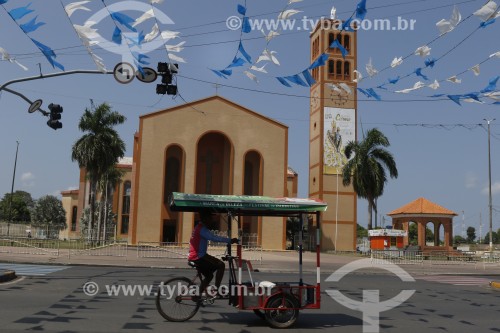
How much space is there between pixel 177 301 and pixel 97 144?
35078 mm

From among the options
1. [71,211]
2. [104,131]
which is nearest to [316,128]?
[104,131]

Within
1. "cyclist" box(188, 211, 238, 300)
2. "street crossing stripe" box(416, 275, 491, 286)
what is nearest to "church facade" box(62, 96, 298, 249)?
"street crossing stripe" box(416, 275, 491, 286)

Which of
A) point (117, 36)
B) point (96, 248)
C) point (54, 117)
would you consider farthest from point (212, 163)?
point (117, 36)

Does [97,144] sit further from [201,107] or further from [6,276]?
[6,276]

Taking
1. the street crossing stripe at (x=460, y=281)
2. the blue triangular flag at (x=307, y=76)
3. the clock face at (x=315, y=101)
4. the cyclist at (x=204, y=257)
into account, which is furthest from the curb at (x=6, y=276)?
the clock face at (x=315, y=101)

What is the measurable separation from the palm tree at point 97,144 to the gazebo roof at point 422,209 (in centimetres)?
2734

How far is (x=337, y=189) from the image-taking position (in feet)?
172

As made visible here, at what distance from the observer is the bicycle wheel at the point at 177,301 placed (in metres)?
8.48

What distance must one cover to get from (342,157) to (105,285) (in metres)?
42.0

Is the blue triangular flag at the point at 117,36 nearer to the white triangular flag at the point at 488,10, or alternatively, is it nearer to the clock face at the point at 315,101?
the white triangular flag at the point at 488,10

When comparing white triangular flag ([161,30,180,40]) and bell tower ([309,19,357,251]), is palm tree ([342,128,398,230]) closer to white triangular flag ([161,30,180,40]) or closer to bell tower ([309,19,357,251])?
bell tower ([309,19,357,251])

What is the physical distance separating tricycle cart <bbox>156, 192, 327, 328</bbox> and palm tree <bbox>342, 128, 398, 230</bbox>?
3476 centimetres

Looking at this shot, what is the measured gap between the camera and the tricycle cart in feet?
27.7

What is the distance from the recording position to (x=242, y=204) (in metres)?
8.77
